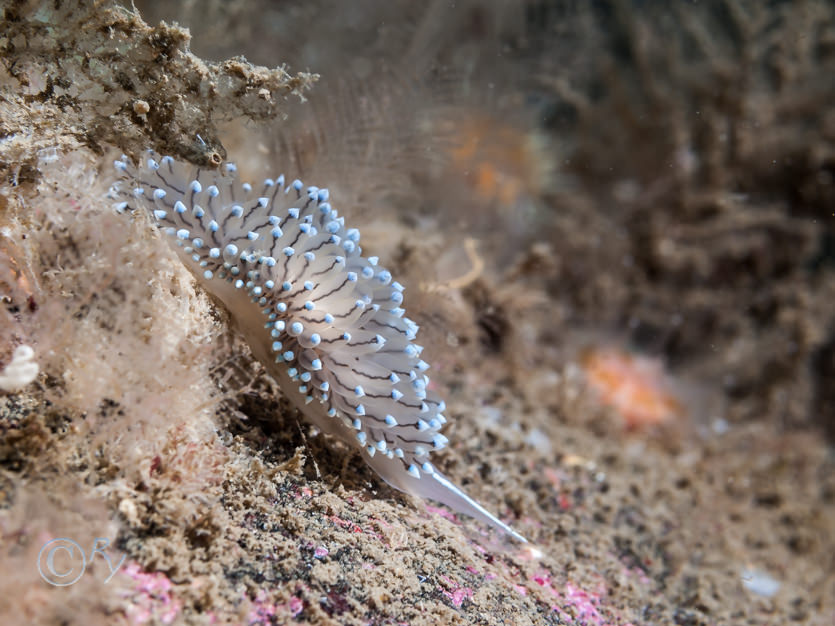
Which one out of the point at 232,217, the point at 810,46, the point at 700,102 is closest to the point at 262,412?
the point at 232,217

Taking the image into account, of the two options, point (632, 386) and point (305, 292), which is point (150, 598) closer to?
point (305, 292)

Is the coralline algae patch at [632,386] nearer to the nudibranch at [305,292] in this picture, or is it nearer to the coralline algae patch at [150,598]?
the nudibranch at [305,292]

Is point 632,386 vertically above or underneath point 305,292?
above

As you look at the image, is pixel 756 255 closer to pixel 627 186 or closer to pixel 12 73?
pixel 627 186

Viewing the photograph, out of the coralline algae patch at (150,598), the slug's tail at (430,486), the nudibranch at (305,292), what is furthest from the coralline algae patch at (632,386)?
the coralline algae patch at (150,598)

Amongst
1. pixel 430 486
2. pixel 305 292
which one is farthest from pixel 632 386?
pixel 305 292

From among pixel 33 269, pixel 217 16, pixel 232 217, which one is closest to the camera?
pixel 33 269

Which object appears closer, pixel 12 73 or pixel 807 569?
pixel 12 73
